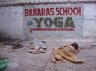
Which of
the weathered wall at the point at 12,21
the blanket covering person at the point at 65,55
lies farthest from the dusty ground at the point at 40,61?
the weathered wall at the point at 12,21

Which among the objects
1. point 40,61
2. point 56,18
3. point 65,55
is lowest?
point 40,61

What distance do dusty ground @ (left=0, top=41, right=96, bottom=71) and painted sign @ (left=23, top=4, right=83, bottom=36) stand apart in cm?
169

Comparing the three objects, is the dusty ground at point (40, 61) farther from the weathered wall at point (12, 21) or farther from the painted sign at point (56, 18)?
the weathered wall at point (12, 21)

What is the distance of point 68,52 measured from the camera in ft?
30.6

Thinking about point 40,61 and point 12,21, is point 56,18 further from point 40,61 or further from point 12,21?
point 40,61

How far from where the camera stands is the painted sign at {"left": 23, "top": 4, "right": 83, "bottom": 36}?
1302 centimetres

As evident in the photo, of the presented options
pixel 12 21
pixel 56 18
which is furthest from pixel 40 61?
pixel 12 21

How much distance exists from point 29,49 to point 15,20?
2.79 m

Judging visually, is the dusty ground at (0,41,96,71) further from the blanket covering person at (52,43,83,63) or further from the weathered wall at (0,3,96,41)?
the weathered wall at (0,3,96,41)

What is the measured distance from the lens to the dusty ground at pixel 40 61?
832 cm

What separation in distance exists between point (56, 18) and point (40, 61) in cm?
431

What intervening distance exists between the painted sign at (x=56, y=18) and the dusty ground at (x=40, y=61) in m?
1.69

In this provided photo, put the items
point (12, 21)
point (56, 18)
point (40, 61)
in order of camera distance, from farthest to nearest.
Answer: point (12, 21) → point (56, 18) → point (40, 61)

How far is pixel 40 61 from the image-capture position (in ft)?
30.2
